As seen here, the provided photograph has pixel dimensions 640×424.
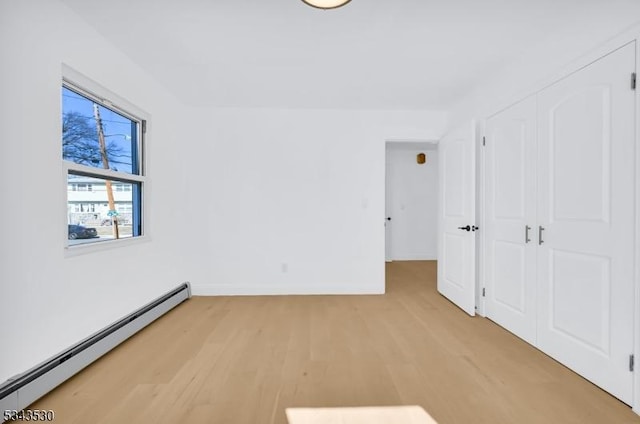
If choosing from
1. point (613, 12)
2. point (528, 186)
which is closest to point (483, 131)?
point (528, 186)

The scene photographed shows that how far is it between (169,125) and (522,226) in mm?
3897

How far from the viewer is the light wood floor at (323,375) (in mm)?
1658

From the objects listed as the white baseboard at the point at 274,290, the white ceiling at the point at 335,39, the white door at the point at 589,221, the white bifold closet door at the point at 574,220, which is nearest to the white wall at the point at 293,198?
the white baseboard at the point at 274,290

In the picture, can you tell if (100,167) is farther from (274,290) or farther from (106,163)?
(274,290)

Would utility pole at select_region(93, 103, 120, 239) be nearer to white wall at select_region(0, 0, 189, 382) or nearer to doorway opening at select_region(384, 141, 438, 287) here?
white wall at select_region(0, 0, 189, 382)

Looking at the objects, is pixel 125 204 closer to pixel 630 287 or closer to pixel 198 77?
pixel 198 77

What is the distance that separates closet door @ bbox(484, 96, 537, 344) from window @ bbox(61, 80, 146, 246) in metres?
3.53

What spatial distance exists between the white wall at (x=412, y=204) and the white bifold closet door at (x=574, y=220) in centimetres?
393

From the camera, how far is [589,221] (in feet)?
6.35

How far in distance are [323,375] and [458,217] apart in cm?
237

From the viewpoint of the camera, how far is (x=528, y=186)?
98.3 inches

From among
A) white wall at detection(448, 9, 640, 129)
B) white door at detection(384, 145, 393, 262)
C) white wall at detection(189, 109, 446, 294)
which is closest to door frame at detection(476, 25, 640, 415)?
white wall at detection(448, 9, 640, 129)

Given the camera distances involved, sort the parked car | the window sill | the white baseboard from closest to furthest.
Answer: the window sill → the parked car → the white baseboard

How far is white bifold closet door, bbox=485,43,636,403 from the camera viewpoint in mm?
1750
